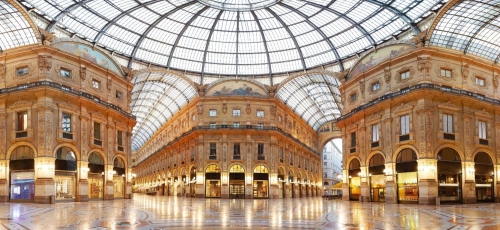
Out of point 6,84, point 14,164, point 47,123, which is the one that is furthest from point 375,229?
point 6,84

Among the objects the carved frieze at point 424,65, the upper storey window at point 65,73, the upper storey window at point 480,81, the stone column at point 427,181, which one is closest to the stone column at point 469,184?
the stone column at point 427,181

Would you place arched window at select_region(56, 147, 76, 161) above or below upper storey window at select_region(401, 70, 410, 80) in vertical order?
below

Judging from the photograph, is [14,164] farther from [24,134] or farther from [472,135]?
[472,135]

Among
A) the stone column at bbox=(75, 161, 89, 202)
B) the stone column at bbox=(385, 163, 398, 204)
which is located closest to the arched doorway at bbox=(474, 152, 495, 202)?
the stone column at bbox=(385, 163, 398, 204)

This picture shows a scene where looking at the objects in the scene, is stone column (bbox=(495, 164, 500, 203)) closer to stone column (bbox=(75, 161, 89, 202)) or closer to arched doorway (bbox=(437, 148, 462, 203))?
→ arched doorway (bbox=(437, 148, 462, 203))

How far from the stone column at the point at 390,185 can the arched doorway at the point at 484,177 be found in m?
8.46

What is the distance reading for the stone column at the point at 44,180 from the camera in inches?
1713

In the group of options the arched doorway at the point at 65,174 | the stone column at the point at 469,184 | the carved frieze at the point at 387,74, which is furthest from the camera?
the carved frieze at the point at 387,74

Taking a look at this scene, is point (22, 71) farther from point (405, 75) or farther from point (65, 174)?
point (405, 75)

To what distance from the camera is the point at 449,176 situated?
147 ft

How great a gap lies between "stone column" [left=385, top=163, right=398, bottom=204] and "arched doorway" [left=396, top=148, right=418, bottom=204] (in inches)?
17.6

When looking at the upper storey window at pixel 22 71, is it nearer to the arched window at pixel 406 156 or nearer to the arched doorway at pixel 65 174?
the arched doorway at pixel 65 174

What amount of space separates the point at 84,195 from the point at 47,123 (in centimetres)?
950

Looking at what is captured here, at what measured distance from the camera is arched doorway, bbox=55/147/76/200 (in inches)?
1813
